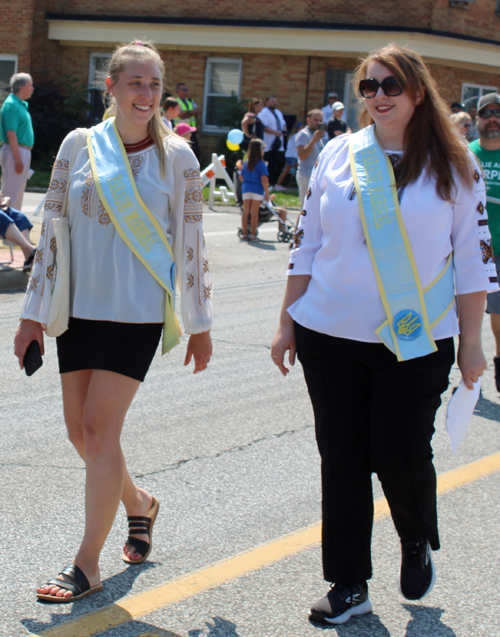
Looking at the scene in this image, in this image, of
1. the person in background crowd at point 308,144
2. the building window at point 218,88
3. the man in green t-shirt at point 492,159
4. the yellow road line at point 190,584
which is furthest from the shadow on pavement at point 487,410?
the building window at point 218,88

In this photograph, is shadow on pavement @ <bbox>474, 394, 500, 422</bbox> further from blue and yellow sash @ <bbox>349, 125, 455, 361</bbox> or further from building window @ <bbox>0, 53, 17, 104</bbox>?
building window @ <bbox>0, 53, 17, 104</bbox>

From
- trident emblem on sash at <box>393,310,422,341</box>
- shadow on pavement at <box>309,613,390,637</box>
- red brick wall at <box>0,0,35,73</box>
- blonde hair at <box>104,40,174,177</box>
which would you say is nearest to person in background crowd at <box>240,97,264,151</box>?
red brick wall at <box>0,0,35,73</box>

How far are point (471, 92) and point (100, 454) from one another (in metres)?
23.2

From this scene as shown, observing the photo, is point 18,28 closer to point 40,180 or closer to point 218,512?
point 40,180

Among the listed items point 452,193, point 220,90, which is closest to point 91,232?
point 452,193

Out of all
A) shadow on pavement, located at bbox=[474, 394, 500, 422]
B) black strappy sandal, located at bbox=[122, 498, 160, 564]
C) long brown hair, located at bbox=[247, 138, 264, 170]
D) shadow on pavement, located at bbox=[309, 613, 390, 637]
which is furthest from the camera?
long brown hair, located at bbox=[247, 138, 264, 170]

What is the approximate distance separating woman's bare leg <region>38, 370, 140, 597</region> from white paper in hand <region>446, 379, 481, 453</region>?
1168mm

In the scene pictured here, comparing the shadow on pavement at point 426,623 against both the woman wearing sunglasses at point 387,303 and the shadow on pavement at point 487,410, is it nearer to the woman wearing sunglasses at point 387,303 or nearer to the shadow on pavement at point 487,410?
the woman wearing sunglasses at point 387,303

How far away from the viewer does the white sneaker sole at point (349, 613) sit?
2.98 metres

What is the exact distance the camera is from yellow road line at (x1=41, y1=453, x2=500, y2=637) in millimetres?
2867

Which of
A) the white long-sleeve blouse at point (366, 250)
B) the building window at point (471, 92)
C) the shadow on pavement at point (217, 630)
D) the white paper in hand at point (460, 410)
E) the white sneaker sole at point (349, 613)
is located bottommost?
the shadow on pavement at point (217, 630)

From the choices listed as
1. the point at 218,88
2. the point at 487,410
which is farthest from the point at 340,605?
the point at 218,88

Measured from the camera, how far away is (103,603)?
303 centimetres

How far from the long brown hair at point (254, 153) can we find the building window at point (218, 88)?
35.6 ft
